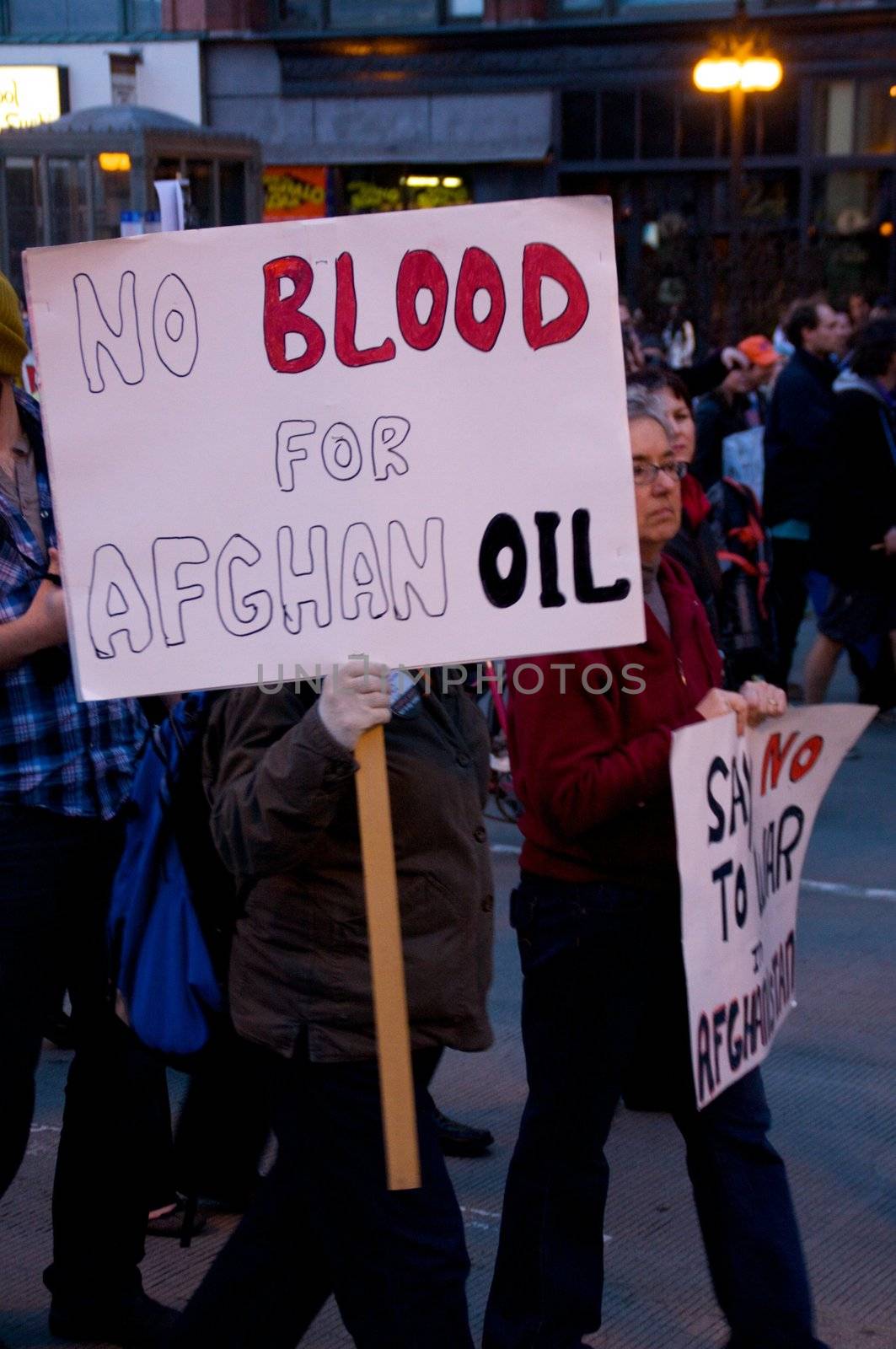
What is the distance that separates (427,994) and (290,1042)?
215 mm

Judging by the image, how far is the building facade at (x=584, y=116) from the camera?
20562mm

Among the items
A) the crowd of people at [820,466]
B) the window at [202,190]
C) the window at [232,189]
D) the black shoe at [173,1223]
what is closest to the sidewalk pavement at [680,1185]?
the black shoe at [173,1223]

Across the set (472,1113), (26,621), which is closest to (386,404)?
(26,621)

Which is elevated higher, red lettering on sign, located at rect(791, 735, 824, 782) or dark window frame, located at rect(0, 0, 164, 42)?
dark window frame, located at rect(0, 0, 164, 42)

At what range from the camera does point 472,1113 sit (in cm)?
439

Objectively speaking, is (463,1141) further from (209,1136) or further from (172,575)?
(172,575)

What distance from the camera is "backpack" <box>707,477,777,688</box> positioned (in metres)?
4.88

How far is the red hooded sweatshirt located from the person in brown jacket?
0.19m

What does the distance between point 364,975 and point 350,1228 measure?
373 mm

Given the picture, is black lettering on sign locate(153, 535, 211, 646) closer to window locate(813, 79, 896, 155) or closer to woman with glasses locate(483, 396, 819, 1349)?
woman with glasses locate(483, 396, 819, 1349)

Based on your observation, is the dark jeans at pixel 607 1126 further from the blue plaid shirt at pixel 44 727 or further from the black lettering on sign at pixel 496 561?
the blue plaid shirt at pixel 44 727

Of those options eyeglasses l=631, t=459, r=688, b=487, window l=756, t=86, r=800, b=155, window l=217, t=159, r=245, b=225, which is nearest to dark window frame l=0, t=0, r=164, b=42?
window l=756, t=86, r=800, b=155

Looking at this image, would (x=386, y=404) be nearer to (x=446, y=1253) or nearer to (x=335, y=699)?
(x=335, y=699)

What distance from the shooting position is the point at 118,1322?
3240 mm
